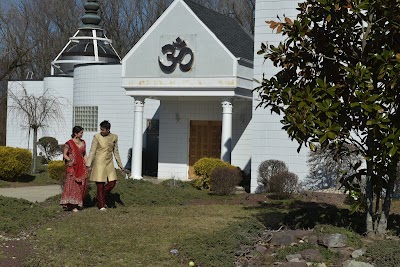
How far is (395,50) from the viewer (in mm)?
9242

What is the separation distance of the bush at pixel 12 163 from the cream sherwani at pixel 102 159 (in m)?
7.96

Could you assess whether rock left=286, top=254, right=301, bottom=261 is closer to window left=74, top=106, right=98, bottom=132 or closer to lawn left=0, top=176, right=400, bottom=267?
lawn left=0, top=176, right=400, bottom=267

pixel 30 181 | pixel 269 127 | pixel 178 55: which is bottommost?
pixel 30 181

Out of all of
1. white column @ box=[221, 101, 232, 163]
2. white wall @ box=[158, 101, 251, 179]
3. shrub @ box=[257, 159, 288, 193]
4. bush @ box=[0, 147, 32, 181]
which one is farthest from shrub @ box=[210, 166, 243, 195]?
bush @ box=[0, 147, 32, 181]

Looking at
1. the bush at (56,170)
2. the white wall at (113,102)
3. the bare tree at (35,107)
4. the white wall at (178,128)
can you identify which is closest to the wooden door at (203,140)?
the white wall at (178,128)

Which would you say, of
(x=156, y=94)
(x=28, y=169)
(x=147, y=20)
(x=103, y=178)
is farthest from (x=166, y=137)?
(x=147, y=20)

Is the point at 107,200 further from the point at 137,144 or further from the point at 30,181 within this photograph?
the point at 30,181

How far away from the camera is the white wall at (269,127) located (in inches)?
722

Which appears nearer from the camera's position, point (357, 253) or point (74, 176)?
point (357, 253)

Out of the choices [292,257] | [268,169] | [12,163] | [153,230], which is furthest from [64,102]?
[292,257]

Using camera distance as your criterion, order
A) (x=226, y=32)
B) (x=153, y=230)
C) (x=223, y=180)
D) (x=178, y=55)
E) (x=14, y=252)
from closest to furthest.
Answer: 1. (x=14, y=252)
2. (x=153, y=230)
3. (x=223, y=180)
4. (x=178, y=55)
5. (x=226, y=32)

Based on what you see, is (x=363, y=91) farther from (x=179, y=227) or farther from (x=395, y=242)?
(x=179, y=227)

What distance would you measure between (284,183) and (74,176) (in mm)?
6293

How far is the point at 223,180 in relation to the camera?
1775 centimetres
